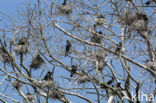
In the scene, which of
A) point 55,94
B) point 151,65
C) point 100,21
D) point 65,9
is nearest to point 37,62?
point 55,94

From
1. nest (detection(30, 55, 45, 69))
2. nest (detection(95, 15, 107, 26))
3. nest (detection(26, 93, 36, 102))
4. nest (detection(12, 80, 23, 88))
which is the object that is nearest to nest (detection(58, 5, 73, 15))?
nest (detection(95, 15, 107, 26))

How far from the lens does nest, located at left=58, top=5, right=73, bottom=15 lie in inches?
308

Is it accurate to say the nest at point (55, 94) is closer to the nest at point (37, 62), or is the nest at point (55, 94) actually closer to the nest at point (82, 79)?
the nest at point (82, 79)

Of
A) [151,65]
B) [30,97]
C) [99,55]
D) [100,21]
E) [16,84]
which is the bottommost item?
[30,97]

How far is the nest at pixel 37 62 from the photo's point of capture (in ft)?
24.5

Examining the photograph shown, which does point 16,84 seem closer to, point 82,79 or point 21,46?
point 21,46

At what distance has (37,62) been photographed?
754cm

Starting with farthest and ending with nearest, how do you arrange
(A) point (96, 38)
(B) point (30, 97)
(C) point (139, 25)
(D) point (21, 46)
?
(B) point (30, 97), (A) point (96, 38), (D) point (21, 46), (C) point (139, 25)

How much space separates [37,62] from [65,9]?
1.38 m

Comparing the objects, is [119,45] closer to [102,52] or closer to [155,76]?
[102,52]

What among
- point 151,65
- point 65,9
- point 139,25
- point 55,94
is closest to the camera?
point 55,94

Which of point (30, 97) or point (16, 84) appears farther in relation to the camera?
point (30, 97)

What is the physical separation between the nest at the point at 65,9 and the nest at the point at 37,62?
1.23 metres

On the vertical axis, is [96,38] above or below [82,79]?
above
